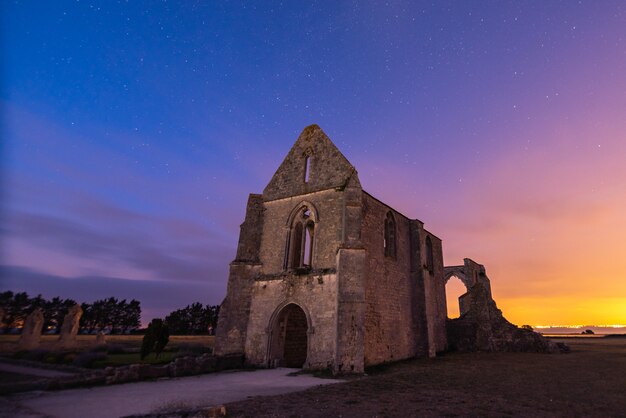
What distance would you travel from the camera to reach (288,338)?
15.8m

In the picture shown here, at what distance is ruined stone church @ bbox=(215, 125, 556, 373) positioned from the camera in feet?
41.9

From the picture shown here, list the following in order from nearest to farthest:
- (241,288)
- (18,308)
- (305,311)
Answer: (305,311) < (241,288) < (18,308)

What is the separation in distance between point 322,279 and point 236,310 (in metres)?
4.44

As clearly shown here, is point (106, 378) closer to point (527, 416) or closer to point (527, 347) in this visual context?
point (527, 416)

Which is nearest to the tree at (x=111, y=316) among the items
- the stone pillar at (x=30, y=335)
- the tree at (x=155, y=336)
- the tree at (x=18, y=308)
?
the tree at (x=18, y=308)

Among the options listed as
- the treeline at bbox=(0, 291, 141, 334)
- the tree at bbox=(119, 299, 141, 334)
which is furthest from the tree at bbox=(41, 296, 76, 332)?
the tree at bbox=(119, 299, 141, 334)

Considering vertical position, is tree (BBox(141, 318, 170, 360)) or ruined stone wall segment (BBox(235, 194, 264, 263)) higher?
ruined stone wall segment (BBox(235, 194, 264, 263))

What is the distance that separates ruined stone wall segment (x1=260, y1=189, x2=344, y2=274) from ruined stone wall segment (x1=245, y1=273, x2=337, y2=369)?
73 cm

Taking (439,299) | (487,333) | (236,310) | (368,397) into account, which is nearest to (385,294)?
(236,310)

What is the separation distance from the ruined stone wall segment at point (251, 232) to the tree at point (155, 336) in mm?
8154

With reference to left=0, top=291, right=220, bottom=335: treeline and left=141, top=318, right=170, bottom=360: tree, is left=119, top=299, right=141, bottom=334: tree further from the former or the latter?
left=141, top=318, right=170, bottom=360: tree

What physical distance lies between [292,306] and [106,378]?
728 cm

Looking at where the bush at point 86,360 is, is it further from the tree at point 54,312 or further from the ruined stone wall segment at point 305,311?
the tree at point 54,312

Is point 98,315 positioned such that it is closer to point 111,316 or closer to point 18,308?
point 111,316
